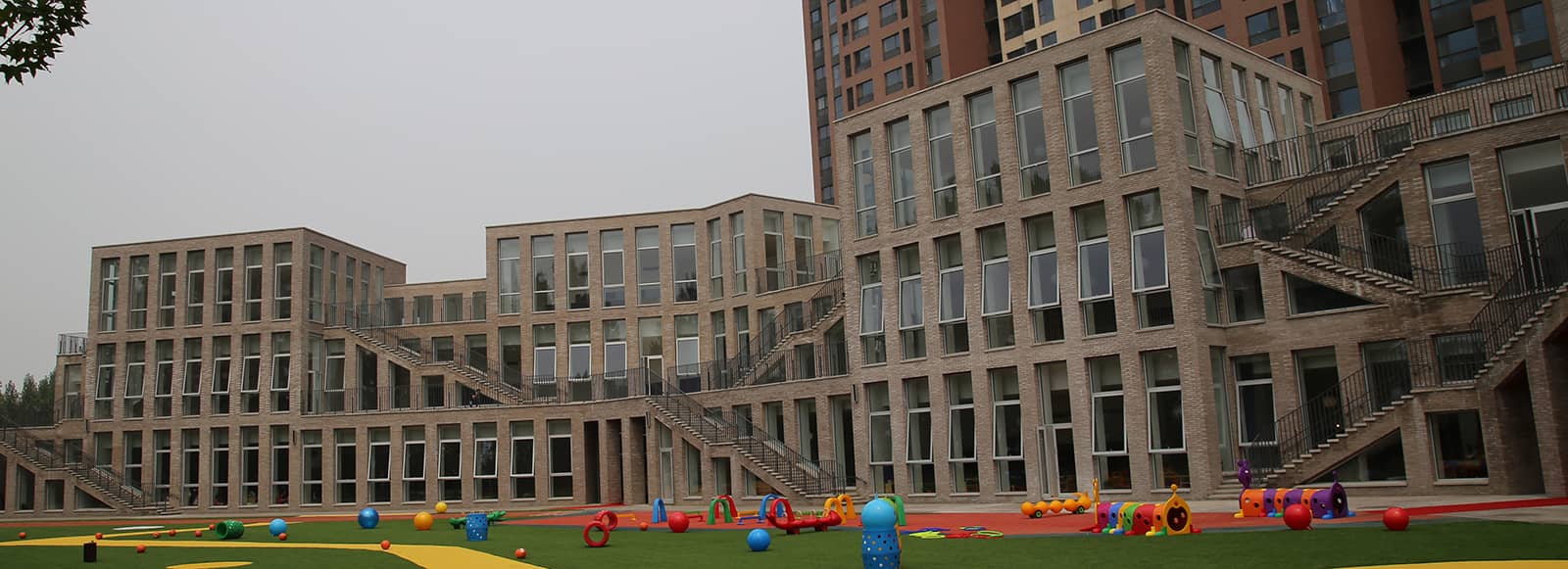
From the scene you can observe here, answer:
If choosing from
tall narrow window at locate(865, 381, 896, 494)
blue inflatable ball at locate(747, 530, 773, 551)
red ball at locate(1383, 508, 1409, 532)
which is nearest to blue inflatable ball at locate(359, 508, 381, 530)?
tall narrow window at locate(865, 381, 896, 494)

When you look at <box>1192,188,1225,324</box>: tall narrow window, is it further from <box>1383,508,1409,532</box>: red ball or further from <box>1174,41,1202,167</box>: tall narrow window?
<box>1383,508,1409,532</box>: red ball

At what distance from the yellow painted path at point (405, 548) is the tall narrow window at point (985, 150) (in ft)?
68.4

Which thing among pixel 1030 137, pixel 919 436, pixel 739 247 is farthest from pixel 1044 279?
pixel 739 247

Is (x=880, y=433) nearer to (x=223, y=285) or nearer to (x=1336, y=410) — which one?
(x=1336, y=410)

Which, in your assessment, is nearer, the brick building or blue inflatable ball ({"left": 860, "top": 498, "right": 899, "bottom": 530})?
blue inflatable ball ({"left": 860, "top": 498, "right": 899, "bottom": 530})

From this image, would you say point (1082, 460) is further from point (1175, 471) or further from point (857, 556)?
point (857, 556)

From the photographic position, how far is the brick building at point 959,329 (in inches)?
1211

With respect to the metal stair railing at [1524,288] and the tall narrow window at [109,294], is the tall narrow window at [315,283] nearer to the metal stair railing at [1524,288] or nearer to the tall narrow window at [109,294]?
the tall narrow window at [109,294]

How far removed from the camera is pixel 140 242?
192 feet

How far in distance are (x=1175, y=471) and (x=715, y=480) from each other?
60.9 ft

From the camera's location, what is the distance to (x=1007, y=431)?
121 ft

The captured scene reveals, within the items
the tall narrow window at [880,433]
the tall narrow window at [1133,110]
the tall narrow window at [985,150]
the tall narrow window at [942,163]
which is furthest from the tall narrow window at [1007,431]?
the tall narrow window at [1133,110]

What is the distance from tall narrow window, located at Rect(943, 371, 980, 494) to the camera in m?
37.9

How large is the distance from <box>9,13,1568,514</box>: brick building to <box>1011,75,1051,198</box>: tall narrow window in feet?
0.30
